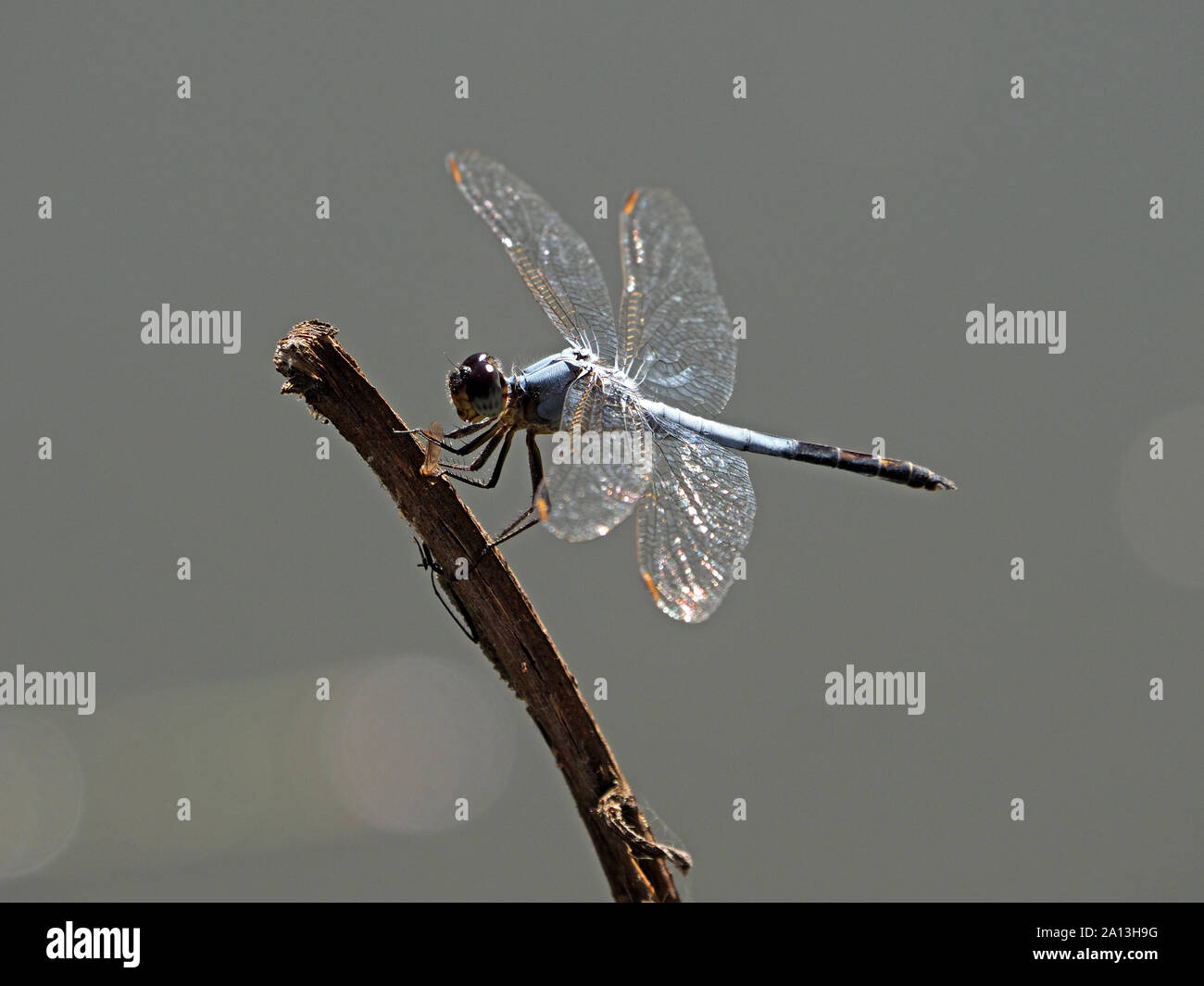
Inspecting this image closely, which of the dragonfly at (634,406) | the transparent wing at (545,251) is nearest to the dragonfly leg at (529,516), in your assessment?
the dragonfly at (634,406)

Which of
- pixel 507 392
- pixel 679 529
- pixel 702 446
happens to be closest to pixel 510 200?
pixel 507 392

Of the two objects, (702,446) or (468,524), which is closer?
(468,524)

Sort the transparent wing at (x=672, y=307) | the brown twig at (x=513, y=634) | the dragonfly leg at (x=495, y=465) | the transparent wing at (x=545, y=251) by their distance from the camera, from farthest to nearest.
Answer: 1. the transparent wing at (x=672, y=307)
2. the transparent wing at (x=545, y=251)
3. the dragonfly leg at (x=495, y=465)
4. the brown twig at (x=513, y=634)

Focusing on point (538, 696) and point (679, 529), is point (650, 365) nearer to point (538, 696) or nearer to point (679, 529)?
point (679, 529)

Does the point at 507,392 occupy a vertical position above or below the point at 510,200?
below

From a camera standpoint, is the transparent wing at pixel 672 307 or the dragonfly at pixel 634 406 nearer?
the dragonfly at pixel 634 406

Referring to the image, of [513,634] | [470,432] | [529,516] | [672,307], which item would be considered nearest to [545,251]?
[672,307]

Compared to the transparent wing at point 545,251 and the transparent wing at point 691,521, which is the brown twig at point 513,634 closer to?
the transparent wing at point 691,521
